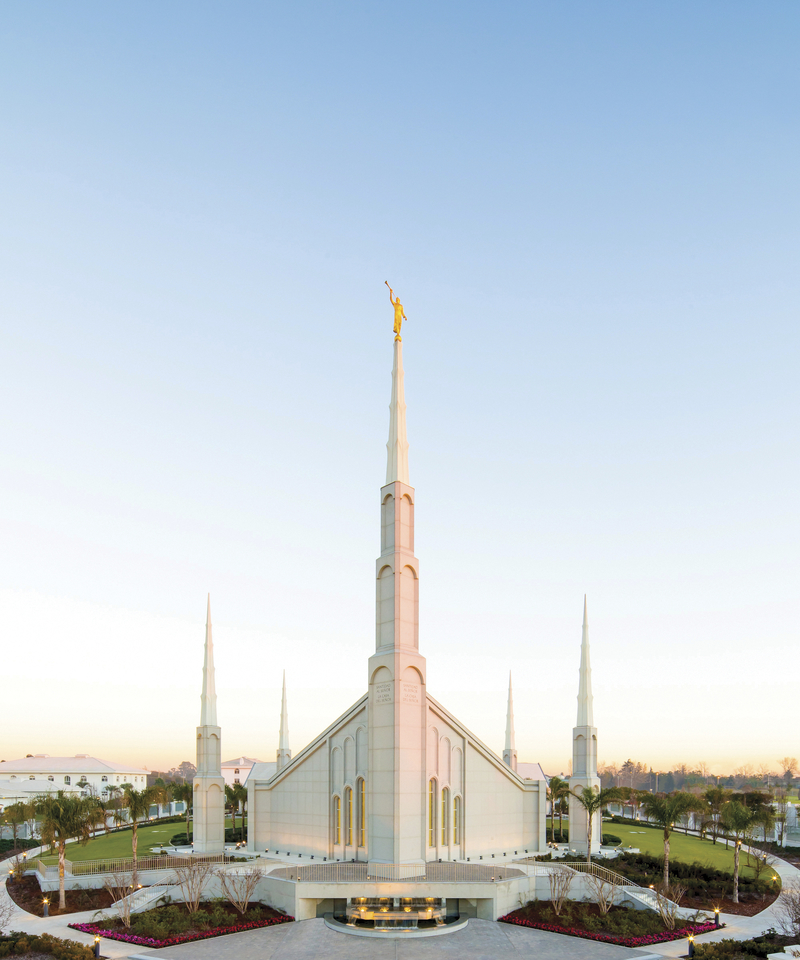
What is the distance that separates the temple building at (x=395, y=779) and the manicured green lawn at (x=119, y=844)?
30.0ft

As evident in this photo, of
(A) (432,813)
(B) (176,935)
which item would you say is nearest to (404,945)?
(B) (176,935)

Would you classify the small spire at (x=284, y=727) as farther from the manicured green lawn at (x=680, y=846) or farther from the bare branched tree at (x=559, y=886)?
the bare branched tree at (x=559, y=886)

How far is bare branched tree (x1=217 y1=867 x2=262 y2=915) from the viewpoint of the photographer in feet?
116

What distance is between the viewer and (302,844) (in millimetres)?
47344

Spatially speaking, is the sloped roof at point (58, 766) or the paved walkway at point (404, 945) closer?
the paved walkway at point (404, 945)

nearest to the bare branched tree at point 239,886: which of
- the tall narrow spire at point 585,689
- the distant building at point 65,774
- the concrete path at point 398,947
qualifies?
the concrete path at point 398,947

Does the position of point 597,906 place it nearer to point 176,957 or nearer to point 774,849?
point 176,957

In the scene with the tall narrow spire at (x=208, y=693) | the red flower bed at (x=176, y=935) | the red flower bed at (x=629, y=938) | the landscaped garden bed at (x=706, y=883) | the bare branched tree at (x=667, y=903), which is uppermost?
the tall narrow spire at (x=208, y=693)

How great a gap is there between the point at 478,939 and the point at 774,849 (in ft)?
132

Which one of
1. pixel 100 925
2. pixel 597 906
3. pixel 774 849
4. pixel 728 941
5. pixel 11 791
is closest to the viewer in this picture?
pixel 728 941

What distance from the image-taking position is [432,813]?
43.1 m

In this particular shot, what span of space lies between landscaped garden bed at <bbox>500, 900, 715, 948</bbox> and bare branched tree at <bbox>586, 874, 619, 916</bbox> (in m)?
0.30

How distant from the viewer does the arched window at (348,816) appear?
4416 cm

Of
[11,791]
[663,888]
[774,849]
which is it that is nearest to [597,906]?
[663,888]
